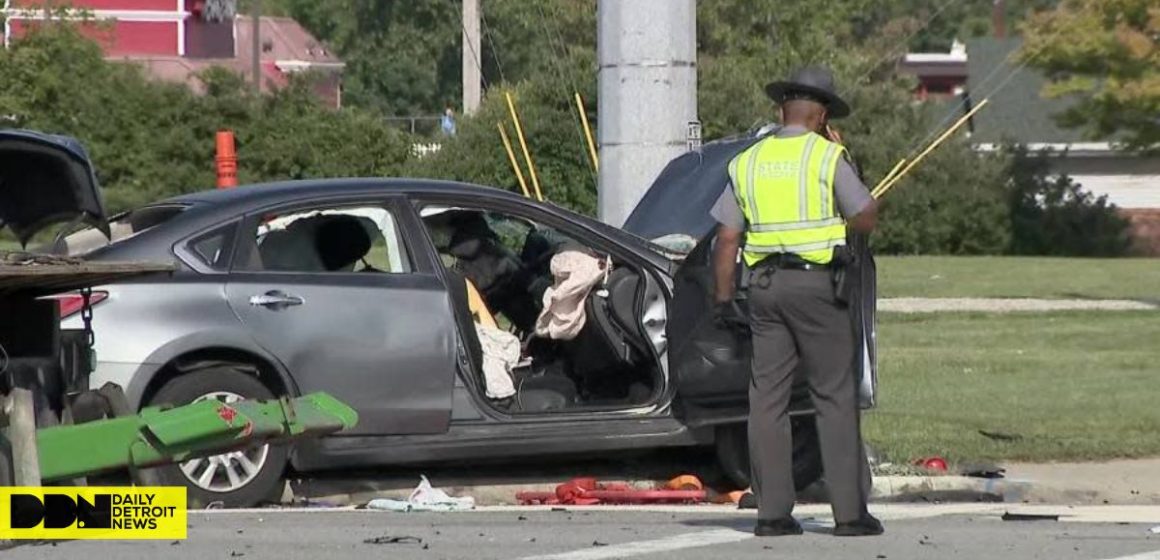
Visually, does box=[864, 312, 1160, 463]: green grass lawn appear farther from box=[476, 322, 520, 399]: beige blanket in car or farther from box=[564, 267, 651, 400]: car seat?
box=[476, 322, 520, 399]: beige blanket in car

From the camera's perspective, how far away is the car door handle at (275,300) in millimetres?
9695

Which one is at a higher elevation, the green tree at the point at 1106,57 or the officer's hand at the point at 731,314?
the green tree at the point at 1106,57


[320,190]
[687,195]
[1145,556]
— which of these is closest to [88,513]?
[320,190]

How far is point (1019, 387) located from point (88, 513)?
841 cm

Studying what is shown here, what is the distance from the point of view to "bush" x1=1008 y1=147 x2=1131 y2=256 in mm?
40562

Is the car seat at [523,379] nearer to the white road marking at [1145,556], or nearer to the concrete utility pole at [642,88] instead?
the concrete utility pole at [642,88]

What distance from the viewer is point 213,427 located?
7816mm

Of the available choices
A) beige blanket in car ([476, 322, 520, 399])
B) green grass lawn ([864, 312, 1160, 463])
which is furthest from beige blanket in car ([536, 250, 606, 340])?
green grass lawn ([864, 312, 1160, 463])

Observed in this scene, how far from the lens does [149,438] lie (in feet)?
25.5

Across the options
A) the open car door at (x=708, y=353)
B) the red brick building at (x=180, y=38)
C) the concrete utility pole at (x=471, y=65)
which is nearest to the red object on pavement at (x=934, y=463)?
the open car door at (x=708, y=353)

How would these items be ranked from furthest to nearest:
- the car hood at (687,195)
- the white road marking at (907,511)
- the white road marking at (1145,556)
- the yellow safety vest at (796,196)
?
1. the car hood at (687,195)
2. the white road marking at (907,511)
3. the yellow safety vest at (796,196)
4. the white road marking at (1145,556)

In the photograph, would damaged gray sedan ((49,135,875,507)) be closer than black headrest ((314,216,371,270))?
Yes

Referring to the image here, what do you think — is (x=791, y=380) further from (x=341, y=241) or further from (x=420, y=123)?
(x=420, y=123)

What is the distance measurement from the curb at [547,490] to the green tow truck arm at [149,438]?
2.10m
